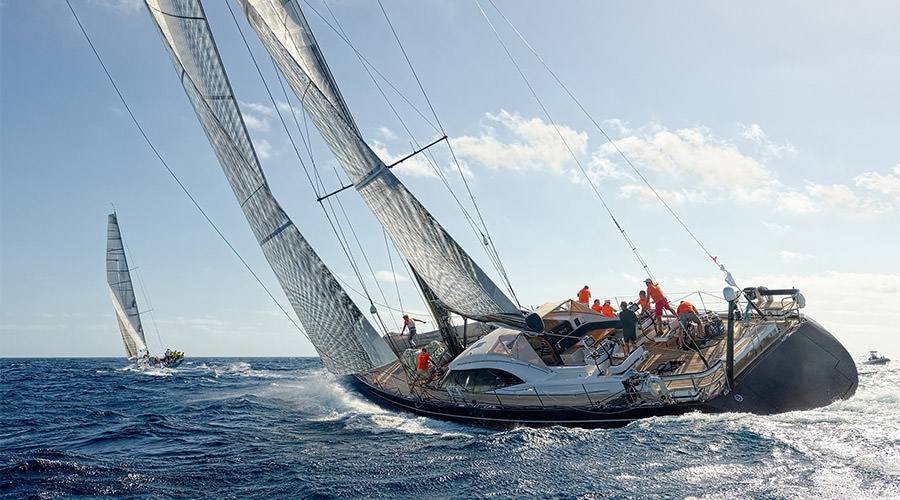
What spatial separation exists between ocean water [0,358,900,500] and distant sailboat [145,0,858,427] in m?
0.45

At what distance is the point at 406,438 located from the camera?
11.2m

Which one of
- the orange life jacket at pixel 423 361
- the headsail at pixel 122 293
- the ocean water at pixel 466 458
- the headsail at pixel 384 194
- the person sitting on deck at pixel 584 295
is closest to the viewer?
the ocean water at pixel 466 458

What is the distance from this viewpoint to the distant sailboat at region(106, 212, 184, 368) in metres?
39.7

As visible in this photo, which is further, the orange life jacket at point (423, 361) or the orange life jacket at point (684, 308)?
the orange life jacket at point (423, 361)

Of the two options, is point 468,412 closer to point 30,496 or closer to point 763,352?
point 763,352

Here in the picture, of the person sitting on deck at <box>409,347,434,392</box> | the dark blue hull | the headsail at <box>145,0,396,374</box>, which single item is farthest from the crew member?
the headsail at <box>145,0,396,374</box>

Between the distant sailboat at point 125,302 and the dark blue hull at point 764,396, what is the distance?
121 feet

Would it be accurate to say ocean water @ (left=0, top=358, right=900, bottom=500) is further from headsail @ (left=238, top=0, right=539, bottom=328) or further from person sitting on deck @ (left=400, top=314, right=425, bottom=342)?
person sitting on deck @ (left=400, top=314, right=425, bottom=342)

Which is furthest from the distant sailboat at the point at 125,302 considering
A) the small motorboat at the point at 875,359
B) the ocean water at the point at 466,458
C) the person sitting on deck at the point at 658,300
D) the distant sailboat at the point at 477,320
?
the small motorboat at the point at 875,359

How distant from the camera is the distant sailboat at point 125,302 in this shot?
39.7 metres

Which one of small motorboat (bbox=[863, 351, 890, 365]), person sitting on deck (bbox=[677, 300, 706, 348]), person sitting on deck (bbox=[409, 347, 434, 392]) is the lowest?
small motorboat (bbox=[863, 351, 890, 365])

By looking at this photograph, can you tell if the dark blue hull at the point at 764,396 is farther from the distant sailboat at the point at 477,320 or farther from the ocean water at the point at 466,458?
the ocean water at the point at 466,458

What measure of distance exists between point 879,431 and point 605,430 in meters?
4.80

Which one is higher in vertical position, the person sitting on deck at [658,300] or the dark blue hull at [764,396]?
the person sitting on deck at [658,300]
